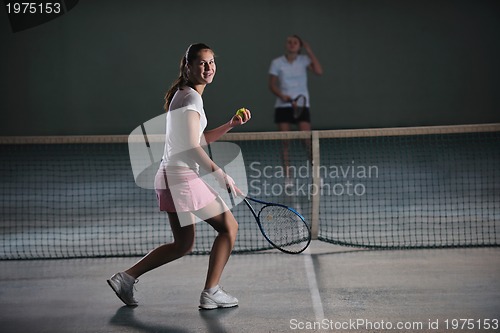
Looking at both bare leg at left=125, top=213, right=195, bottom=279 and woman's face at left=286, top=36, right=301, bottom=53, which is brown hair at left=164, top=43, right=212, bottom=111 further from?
woman's face at left=286, top=36, right=301, bottom=53

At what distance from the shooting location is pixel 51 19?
A: 16.6 meters

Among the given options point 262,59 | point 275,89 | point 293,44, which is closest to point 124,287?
point 275,89

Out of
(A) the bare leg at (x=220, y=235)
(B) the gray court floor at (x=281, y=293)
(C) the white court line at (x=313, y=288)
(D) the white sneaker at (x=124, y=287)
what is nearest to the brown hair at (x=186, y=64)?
(A) the bare leg at (x=220, y=235)

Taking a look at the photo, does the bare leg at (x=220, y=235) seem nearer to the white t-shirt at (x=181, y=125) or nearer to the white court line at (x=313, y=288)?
the white t-shirt at (x=181, y=125)

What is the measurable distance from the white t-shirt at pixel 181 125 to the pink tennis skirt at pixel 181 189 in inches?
1.6

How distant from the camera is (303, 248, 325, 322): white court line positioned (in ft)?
14.1

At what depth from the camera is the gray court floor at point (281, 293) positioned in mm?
4164

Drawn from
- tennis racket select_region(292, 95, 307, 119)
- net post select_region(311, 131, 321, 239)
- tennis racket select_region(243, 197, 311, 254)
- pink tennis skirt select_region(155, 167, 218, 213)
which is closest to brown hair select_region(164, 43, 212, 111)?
pink tennis skirt select_region(155, 167, 218, 213)

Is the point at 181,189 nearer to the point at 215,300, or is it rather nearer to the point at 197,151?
the point at 197,151

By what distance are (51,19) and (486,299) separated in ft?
44.8

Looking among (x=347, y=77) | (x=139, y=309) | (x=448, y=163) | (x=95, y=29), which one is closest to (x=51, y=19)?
(x=95, y=29)

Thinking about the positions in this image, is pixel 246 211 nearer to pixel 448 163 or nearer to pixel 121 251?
pixel 121 251

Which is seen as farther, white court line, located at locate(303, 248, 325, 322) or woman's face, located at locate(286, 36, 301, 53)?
woman's face, located at locate(286, 36, 301, 53)

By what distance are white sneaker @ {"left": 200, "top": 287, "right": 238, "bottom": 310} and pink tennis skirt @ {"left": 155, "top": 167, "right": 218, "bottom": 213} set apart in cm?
49
